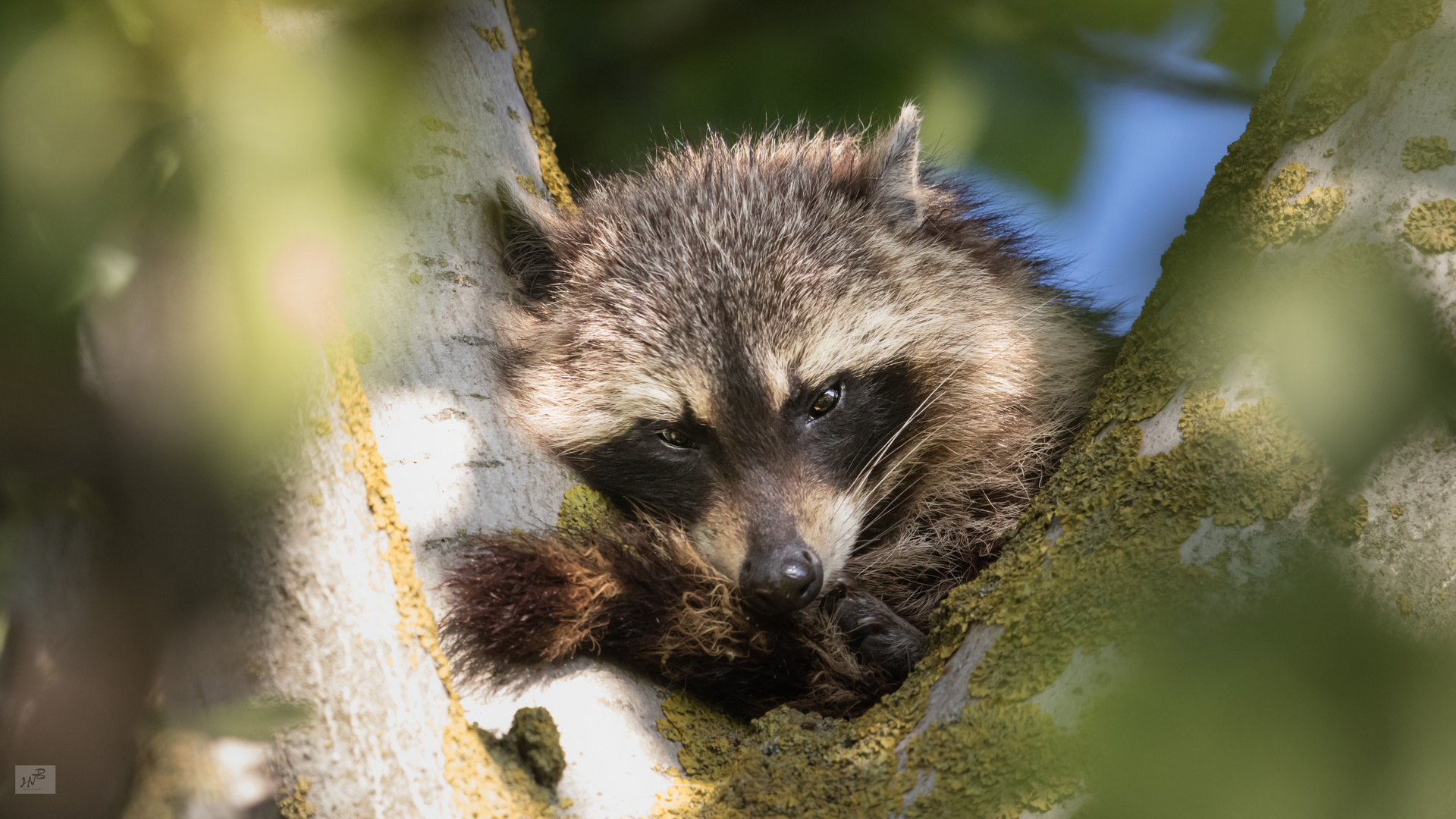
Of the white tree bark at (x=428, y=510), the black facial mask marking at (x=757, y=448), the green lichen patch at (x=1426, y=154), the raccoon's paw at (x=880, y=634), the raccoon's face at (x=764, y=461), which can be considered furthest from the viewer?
the black facial mask marking at (x=757, y=448)

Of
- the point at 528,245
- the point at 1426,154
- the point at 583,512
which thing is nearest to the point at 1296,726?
the point at 1426,154

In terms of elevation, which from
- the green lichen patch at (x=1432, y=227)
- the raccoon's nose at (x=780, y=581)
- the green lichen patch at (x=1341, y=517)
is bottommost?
the raccoon's nose at (x=780, y=581)

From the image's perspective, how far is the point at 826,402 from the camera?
132 inches

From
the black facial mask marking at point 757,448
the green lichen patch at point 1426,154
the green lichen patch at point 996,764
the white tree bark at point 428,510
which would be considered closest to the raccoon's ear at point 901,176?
the black facial mask marking at point 757,448

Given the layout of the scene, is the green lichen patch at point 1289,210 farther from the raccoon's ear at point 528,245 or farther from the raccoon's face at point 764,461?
the raccoon's ear at point 528,245

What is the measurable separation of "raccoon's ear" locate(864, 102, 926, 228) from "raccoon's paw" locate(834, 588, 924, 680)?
1640 mm

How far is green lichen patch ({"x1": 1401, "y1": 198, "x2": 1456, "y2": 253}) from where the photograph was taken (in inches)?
61.7

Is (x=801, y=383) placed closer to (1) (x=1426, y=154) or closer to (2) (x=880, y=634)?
(2) (x=880, y=634)

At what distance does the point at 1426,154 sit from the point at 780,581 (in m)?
1.78

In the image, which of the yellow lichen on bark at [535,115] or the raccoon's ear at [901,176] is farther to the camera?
the raccoon's ear at [901,176]

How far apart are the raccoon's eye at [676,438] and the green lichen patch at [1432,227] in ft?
7.30

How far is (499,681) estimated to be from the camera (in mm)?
2096

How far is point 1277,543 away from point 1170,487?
0.70 feet

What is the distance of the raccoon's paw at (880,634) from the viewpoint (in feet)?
8.58
